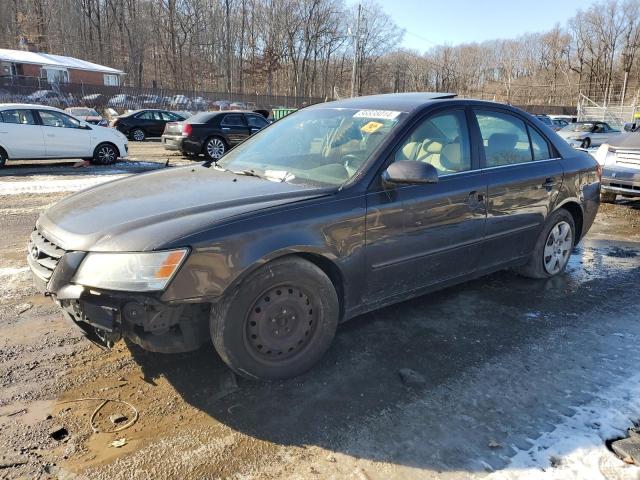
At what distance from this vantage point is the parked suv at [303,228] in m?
2.57

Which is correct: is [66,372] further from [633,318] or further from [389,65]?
[389,65]

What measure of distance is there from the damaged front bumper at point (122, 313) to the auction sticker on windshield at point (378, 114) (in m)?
1.90

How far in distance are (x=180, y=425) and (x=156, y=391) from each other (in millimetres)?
375

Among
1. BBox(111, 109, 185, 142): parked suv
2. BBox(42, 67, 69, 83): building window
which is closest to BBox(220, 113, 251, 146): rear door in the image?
BBox(111, 109, 185, 142): parked suv

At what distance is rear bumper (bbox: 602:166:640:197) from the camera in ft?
27.3

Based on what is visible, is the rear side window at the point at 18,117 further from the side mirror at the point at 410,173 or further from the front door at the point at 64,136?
the side mirror at the point at 410,173

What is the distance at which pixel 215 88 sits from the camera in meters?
66.9

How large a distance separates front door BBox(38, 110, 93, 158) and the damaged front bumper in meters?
11.4

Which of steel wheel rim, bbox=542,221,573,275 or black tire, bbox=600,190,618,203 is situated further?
black tire, bbox=600,190,618,203

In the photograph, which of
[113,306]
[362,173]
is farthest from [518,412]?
[113,306]

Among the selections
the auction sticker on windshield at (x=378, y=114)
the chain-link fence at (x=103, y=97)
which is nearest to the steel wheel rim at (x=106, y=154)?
the auction sticker on windshield at (x=378, y=114)

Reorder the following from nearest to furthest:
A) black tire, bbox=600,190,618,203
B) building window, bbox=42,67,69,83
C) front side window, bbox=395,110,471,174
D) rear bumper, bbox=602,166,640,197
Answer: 1. front side window, bbox=395,110,471,174
2. rear bumper, bbox=602,166,640,197
3. black tire, bbox=600,190,618,203
4. building window, bbox=42,67,69,83

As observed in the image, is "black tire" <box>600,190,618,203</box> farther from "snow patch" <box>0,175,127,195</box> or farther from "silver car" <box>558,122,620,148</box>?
"silver car" <box>558,122,620,148</box>

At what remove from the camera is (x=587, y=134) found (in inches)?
797
